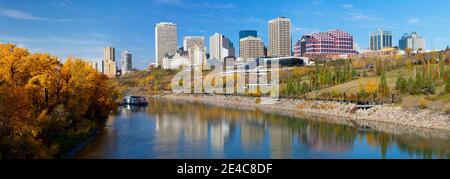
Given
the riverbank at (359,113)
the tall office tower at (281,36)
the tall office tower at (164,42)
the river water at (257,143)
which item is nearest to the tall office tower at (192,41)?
the tall office tower at (164,42)

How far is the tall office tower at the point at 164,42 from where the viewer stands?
12709cm

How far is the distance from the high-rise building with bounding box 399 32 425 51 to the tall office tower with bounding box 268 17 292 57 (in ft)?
81.6

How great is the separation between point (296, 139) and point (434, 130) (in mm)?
6288

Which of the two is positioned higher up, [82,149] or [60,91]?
[60,91]

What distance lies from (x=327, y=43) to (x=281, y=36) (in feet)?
52.1

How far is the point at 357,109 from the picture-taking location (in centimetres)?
2639

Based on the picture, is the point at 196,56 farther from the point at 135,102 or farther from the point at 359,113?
the point at 359,113

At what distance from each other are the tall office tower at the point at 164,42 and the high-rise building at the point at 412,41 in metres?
57.7

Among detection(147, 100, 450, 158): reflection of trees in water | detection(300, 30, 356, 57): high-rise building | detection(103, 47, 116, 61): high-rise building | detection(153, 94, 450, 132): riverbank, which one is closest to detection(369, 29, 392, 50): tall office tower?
detection(300, 30, 356, 57): high-rise building

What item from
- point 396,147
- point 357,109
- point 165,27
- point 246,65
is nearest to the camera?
point 396,147

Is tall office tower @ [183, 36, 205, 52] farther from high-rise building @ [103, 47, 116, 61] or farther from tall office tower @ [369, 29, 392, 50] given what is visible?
tall office tower @ [369, 29, 392, 50]

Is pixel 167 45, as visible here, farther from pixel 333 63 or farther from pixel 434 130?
pixel 434 130

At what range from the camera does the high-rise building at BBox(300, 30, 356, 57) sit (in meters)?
90.8

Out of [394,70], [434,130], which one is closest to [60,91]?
[434,130]
